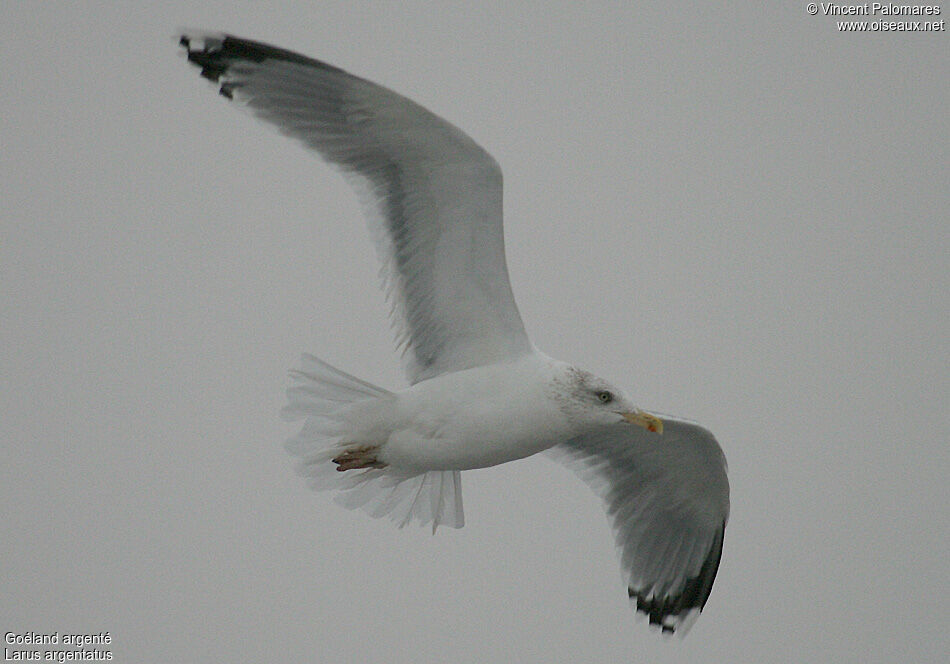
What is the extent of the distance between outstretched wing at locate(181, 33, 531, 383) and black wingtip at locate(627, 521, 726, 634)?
1.95m

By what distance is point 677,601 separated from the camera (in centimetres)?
696

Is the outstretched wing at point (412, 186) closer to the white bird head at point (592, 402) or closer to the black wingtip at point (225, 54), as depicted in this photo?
the black wingtip at point (225, 54)

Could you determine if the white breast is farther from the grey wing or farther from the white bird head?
the grey wing

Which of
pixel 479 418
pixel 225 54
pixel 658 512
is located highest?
pixel 225 54

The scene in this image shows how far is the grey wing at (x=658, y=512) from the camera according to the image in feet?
21.6

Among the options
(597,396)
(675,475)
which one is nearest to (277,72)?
(597,396)

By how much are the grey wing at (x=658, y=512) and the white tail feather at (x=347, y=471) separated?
877 millimetres

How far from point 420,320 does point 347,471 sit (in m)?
0.88

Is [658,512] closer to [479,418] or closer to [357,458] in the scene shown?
[479,418]

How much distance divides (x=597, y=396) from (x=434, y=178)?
1.26 m

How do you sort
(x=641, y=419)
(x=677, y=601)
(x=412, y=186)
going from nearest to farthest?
(x=412, y=186) → (x=641, y=419) → (x=677, y=601)

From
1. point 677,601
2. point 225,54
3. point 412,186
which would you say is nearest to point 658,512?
point 677,601

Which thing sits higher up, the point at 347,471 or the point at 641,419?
the point at 641,419

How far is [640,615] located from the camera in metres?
6.98
